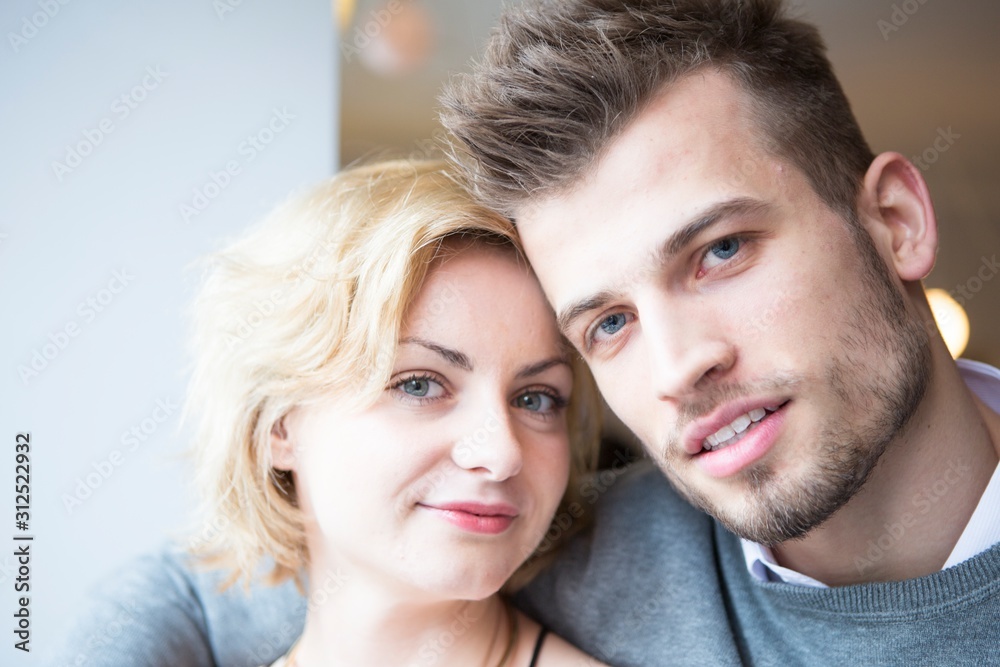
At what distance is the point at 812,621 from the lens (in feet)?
4.22

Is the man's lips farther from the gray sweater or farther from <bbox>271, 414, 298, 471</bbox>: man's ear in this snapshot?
<bbox>271, 414, 298, 471</bbox>: man's ear

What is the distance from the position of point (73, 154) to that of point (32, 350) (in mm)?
457

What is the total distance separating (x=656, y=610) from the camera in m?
1.43

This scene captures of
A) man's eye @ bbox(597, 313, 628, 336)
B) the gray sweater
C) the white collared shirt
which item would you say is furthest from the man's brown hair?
the gray sweater

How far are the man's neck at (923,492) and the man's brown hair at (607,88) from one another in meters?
0.36

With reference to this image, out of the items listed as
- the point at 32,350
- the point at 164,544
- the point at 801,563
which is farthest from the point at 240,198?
the point at 801,563

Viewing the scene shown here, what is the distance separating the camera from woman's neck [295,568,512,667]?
4.58 feet

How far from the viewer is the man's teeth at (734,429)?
3.74ft

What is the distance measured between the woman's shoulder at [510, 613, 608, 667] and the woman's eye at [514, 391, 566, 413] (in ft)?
1.45

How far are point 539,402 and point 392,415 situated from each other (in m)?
0.28

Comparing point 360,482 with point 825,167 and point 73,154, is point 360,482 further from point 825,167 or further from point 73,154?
point 73,154

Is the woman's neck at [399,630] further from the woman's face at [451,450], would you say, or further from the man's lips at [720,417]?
the man's lips at [720,417]

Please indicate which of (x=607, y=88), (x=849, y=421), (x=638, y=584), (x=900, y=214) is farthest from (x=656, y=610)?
(x=607, y=88)

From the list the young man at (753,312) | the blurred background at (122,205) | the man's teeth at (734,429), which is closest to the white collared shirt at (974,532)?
the young man at (753,312)
